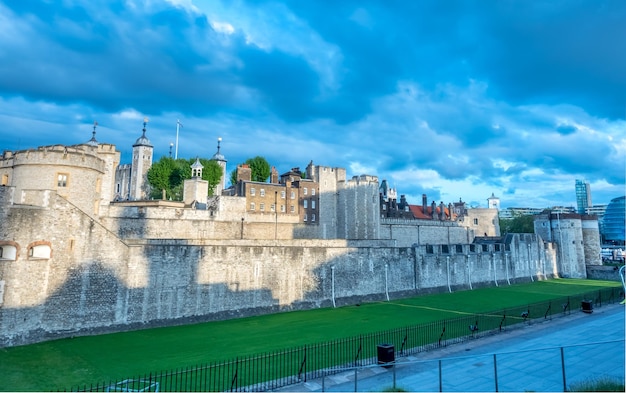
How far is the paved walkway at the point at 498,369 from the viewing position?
43.3 ft

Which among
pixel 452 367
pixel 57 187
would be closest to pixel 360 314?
pixel 452 367

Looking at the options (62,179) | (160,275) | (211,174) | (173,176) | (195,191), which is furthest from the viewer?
(173,176)

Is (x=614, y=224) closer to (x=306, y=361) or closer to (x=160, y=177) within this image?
(x=160, y=177)

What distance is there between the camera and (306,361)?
1716 centimetres

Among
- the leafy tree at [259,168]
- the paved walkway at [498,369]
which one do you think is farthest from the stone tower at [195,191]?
the paved walkway at [498,369]

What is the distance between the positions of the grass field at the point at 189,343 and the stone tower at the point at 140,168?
51.1m

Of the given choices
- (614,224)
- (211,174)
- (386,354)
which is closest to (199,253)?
(386,354)

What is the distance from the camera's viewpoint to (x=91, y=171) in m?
25.0

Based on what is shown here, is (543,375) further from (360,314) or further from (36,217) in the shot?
(36,217)

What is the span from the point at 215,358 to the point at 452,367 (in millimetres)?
10558

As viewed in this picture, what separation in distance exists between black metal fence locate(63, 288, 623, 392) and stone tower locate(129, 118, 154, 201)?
194 feet

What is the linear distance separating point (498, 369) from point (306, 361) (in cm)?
785

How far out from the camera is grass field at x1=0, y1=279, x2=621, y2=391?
15.7m

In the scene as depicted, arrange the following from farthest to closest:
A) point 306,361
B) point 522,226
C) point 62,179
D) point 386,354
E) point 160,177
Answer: point 522,226, point 160,177, point 62,179, point 306,361, point 386,354
